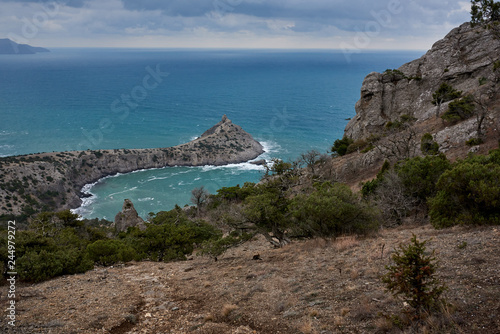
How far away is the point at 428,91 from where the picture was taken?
48844 millimetres

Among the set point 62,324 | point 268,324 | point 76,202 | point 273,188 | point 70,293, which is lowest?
point 76,202

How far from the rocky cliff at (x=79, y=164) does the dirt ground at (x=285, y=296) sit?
238 ft

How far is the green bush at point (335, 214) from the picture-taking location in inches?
614

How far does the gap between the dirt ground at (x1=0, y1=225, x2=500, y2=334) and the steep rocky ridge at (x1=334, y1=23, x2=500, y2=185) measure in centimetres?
2280

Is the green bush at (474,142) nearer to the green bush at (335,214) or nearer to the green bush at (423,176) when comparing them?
the green bush at (423,176)

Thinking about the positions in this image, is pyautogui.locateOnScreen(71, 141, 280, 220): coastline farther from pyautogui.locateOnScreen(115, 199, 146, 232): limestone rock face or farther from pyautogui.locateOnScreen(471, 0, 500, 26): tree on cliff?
pyautogui.locateOnScreen(471, 0, 500, 26): tree on cliff

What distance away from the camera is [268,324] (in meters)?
8.94

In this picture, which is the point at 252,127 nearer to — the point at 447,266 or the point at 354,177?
the point at 354,177

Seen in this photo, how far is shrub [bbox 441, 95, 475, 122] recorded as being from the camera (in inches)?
1348

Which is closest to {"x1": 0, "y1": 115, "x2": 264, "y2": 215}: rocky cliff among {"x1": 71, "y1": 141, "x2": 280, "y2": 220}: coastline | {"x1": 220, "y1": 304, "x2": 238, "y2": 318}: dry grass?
{"x1": 71, "y1": 141, "x2": 280, "y2": 220}: coastline

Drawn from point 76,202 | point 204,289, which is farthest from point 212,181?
point 204,289

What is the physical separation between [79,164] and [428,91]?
94.0 meters

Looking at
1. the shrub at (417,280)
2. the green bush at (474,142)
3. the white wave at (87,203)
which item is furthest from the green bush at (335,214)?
the white wave at (87,203)

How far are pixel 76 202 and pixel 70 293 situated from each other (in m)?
78.7
